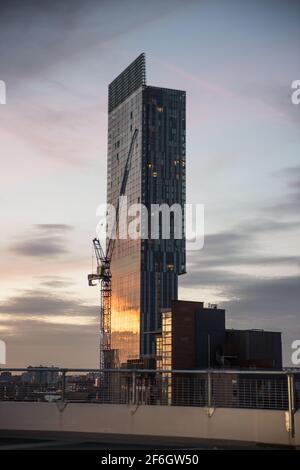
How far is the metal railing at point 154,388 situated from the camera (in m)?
16.2

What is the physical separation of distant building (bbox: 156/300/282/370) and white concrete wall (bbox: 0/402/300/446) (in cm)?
16954

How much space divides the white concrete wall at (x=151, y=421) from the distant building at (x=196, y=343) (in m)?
170

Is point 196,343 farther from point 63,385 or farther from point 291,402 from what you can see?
point 291,402

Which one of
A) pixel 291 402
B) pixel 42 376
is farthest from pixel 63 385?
pixel 291 402

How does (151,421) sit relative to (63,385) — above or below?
below

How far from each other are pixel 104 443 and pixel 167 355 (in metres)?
175

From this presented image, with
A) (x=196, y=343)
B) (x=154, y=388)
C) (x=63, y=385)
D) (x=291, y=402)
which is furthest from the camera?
(x=196, y=343)

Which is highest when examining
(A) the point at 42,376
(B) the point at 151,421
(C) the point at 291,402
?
(A) the point at 42,376

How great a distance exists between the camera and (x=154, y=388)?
64.9 ft

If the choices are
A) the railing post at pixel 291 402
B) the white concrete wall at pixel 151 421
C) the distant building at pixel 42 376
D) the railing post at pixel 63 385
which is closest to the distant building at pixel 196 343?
the distant building at pixel 42 376

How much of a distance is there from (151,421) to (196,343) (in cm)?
17805

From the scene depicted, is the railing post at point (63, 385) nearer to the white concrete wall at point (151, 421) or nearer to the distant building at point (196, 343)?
the white concrete wall at point (151, 421)

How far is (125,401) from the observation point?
17.9 meters

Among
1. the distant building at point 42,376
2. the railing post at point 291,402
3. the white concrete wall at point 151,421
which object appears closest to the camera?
the railing post at point 291,402
